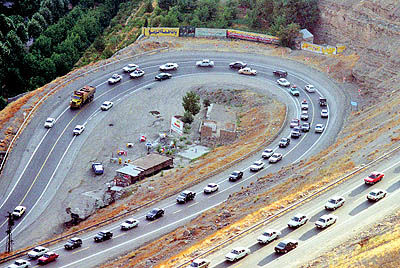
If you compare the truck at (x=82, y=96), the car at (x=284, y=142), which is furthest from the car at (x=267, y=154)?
the truck at (x=82, y=96)

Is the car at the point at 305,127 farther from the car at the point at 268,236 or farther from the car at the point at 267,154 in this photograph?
the car at the point at 268,236

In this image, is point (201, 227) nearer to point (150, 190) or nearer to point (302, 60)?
point (150, 190)

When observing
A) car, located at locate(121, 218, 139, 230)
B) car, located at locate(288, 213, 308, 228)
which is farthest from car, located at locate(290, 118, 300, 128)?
car, located at locate(288, 213, 308, 228)

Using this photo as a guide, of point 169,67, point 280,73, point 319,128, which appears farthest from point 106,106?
point 319,128

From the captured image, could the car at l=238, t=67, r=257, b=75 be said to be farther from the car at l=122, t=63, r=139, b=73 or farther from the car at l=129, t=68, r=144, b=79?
the car at l=122, t=63, r=139, b=73

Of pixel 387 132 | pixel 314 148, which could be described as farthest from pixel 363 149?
pixel 314 148
